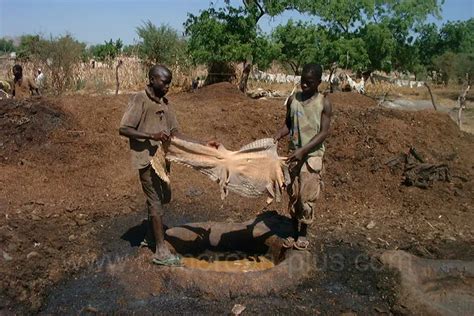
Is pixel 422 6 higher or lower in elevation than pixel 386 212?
higher

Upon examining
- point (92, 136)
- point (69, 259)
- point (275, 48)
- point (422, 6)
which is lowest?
point (69, 259)

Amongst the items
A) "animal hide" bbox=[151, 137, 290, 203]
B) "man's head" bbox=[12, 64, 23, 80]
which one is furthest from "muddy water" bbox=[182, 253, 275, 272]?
"man's head" bbox=[12, 64, 23, 80]

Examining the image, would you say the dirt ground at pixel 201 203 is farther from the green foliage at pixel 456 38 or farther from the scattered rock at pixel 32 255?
the green foliage at pixel 456 38

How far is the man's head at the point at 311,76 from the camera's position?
172 inches

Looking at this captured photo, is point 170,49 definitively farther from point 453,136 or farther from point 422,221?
point 422,221

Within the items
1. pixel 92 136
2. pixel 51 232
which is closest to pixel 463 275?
pixel 51 232

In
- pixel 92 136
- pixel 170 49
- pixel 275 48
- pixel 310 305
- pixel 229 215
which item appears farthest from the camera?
pixel 170 49

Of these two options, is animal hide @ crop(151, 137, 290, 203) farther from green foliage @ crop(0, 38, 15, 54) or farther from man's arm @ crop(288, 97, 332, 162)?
green foliage @ crop(0, 38, 15, 54)

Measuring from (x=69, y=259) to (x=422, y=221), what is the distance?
435 cm

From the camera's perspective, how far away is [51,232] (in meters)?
5.49

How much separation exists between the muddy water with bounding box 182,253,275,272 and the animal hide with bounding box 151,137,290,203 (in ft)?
2.85

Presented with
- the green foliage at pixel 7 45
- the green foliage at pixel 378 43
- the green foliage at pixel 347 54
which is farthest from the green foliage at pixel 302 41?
the green foliage at pixel 7 45

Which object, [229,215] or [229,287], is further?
[229,215]

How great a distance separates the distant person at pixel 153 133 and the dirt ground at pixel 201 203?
1.85 feet
